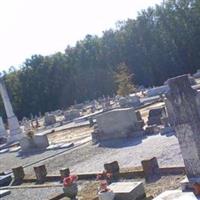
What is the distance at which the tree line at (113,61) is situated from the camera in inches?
2287

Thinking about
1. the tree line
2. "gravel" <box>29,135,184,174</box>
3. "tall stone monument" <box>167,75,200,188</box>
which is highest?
the tree line

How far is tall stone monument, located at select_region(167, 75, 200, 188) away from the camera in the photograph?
8766 millimetres

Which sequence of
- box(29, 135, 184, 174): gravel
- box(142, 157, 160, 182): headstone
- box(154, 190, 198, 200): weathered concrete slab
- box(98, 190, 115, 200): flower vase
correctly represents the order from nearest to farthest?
box(154, 190, 198, 200): weathered concrete slab, box(98, 190, 115, 200): flower vase, box(142, 157, 160, 182): headstone, box(29, 135, 184, 174): gravel

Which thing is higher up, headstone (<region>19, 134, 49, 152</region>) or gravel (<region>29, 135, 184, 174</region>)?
headstone (<region>19, 134, 49, 152</region>)

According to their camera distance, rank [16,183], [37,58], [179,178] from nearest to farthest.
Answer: [179,178] < [16,183] < [37,58]

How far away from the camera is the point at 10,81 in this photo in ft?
236

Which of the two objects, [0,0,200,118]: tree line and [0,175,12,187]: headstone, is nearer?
[0,175,12,187]: headstone

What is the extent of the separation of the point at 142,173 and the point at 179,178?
1.48 metres

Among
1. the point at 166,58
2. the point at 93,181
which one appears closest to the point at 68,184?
the point at 93,181

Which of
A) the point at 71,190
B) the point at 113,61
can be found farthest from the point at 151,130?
the point at 113,61

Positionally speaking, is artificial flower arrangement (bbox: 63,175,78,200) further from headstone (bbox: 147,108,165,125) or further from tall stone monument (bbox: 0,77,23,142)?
tall stone monument (bbox: 0,77,23,142)

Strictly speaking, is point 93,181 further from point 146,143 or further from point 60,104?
point 60,104

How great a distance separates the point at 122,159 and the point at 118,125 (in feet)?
15.3

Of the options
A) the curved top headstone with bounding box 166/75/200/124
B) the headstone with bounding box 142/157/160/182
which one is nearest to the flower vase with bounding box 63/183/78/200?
the headstone with bounding box 142/157/160/182
